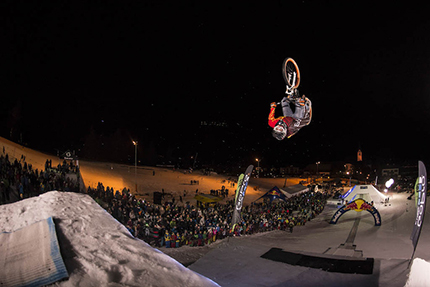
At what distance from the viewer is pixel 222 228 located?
14.9 m

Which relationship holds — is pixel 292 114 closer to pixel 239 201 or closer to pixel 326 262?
pixel 239 201

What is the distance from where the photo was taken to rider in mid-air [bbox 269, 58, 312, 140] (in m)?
17.6

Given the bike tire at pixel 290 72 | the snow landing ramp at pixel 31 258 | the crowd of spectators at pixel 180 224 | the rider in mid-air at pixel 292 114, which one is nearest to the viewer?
the snow landing ramp at pixel 31 258

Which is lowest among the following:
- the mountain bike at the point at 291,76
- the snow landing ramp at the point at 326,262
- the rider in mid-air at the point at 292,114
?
the snow landing ramp at the point at 326,262

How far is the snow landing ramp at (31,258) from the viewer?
3223mm

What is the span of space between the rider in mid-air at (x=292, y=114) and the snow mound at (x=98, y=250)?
48.3ft

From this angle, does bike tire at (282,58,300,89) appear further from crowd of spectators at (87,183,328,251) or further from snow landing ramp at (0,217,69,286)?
snow landing ramp at (0,217,69,286)

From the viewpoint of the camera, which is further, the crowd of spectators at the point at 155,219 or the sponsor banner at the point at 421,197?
the crowd of spectators at the point at 155,219

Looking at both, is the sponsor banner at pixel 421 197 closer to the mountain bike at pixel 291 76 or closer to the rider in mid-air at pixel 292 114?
the rider in mid-air at pixel 292 114

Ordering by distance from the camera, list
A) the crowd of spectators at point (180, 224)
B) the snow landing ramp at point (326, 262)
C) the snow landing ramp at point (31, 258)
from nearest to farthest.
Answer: the snow landing ramp at point (31, 258), the snow landing ramp at point (326, 262), the crowd of spectators at point (180, 224)

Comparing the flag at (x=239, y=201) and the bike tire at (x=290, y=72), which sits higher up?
the bike tire at (x=290, y=72)

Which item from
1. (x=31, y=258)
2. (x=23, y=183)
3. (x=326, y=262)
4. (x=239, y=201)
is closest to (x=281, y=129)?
(x=239, y=201)

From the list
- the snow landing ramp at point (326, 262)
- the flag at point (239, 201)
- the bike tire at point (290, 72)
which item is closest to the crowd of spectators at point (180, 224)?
the flag at point (239, 201)

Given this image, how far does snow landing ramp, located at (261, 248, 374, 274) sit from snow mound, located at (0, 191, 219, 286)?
25.8 ft
